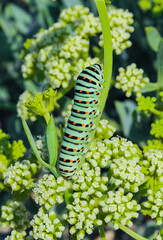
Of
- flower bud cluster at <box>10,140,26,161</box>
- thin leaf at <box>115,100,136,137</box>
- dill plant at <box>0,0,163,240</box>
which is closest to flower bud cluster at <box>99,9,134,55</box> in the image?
dill plant at <box>0,0,163,240</box>

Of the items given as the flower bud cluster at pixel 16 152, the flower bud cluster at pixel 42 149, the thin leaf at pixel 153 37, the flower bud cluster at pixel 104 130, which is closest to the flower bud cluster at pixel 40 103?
the flower bud cluster at pixel 42 149

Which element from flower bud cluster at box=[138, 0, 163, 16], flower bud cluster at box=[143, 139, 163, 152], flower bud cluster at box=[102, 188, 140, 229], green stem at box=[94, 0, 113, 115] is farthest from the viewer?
flower bud cluster at box=[138, 0, 163, 16]

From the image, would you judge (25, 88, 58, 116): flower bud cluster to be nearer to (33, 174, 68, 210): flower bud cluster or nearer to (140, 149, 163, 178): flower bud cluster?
(33, 174, 68, 210): flower bud cluster

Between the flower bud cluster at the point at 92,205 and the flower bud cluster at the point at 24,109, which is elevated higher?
the flower bud cluster at the point at 24,109

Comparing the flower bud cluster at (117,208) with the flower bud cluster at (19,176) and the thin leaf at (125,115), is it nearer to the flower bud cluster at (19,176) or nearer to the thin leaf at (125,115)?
the flower bud cluster at (19,176)

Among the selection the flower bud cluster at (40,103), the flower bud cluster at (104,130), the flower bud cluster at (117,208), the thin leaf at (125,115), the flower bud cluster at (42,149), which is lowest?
the thin leaf at (125,115)

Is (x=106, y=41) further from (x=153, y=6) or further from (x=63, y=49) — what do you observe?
(x=153, y=6)

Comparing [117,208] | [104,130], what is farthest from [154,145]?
[117,208]
